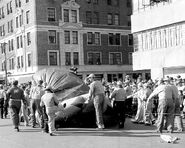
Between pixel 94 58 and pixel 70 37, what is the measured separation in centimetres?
475

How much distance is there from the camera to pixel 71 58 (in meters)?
51.5

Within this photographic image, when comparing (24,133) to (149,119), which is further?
(149,119)

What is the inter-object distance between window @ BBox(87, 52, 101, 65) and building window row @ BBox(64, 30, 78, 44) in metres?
2.91

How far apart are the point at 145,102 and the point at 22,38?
129 feet

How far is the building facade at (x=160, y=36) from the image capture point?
27734mm

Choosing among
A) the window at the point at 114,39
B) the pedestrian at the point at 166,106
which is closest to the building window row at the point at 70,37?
the window at the point at 114,39

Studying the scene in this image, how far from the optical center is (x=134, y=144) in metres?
10.5

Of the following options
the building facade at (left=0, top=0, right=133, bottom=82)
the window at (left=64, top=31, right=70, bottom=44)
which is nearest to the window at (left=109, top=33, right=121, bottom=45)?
the building facade at (left=0, top=0, right=133, bottom=82)

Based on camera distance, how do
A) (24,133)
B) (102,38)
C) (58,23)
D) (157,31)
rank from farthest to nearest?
(102,38) < (58,23) < (157,31) < (24,133)

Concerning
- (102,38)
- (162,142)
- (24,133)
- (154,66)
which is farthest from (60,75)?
(102,38)

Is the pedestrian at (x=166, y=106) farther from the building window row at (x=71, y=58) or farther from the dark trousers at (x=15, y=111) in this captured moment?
the building window row at (x=71, y=58)

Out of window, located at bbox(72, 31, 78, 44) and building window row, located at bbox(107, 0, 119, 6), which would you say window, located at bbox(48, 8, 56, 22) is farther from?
building window row, located at bbox(107, 0, 119, 6)

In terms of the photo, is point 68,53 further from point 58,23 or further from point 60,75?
point 60,75

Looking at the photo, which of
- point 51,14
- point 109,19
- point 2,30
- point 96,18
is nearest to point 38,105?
point 51,14
